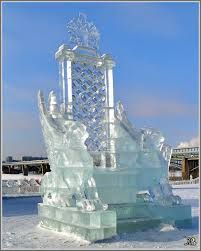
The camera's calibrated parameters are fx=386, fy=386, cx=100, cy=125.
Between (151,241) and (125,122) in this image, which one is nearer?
(151,241)

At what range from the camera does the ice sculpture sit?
608cm

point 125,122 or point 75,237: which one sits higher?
point 125,122

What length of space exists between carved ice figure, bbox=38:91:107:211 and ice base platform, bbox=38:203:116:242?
153mm

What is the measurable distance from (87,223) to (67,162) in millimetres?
1169

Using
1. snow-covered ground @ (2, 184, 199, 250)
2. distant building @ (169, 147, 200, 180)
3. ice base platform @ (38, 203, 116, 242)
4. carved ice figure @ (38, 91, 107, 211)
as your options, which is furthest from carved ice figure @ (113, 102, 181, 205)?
distant building @ (169, 147, 200, 180)

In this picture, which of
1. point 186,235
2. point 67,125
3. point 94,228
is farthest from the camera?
point 67,125

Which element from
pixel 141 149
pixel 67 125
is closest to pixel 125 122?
pixel 141 149

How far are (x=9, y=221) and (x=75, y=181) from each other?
2577 millimetres

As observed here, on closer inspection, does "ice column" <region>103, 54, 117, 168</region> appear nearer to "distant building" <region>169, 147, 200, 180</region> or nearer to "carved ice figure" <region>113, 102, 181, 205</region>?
"carved ice figure" <region>113, 102, 181, 205</region>

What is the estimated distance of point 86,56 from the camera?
7.52 metres

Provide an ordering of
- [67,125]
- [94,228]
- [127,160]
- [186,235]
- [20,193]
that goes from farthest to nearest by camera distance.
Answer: [20,193] → [127,160] → [67,125] → [186,235] → [94,228]

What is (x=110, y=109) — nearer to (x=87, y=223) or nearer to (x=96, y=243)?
(x=87, y=223)

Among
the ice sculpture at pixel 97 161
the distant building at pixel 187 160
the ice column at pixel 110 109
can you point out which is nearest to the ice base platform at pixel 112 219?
the ice sculpture at pixel 97 161

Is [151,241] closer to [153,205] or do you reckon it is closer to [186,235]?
[186,235]
